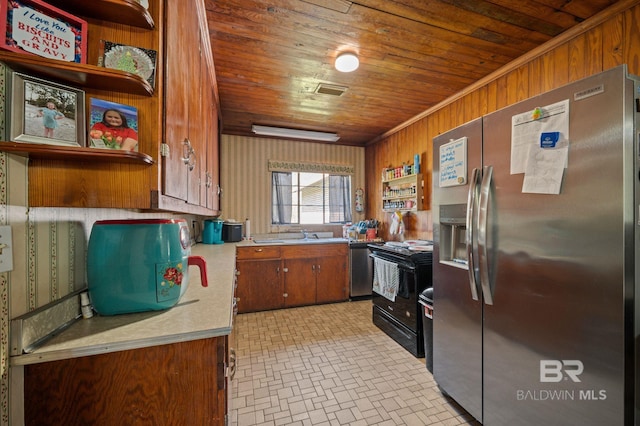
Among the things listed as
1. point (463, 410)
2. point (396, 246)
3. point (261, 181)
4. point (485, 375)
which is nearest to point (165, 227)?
point (485, 375)

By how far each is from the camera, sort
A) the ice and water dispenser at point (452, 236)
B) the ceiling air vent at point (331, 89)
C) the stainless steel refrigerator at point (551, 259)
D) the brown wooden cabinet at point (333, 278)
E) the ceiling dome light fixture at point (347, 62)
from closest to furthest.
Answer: the stainless steel refrigerator at point (551, 259), the ice and water dispenser at point (452, 236), the ceiling dome light fixture at point (347, 62), the ceiling air vent at point (331, 89), the brown wooden cabinet at point (333, 278)

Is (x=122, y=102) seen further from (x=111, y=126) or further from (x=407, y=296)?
(x=407, y=296)

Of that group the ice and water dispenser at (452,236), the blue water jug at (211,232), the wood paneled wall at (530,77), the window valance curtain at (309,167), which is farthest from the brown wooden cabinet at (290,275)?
the ice and water dispenser at (452,236)

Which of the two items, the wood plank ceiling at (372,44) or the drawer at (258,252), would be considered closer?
the wood plank ceiling at (372,44)

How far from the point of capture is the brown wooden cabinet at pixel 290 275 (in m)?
3.30

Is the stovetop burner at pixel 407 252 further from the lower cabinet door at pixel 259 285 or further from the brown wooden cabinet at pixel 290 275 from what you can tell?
the lower cabinet door at pixel 259 285

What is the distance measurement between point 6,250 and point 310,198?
374cm

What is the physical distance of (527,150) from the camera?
118 centimetres

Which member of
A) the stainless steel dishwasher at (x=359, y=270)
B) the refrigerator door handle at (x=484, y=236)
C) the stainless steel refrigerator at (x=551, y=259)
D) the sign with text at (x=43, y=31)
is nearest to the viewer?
the sign with text at (x=43, y=31)

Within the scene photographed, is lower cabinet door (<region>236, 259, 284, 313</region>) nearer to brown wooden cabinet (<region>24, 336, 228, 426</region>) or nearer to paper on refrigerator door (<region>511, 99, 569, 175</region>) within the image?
brown wooden cabinet (<region>24, 336, 228, 426</region>)

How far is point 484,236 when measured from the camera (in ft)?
4.33

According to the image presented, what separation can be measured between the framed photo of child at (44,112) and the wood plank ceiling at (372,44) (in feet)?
4.12

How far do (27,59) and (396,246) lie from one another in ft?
9.02

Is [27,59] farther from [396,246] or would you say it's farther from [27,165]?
[396,246]
